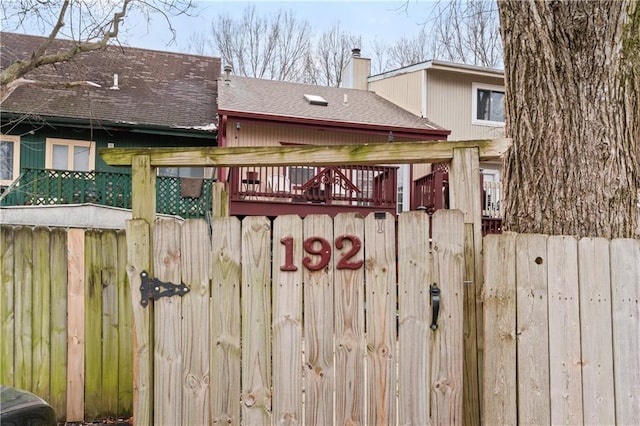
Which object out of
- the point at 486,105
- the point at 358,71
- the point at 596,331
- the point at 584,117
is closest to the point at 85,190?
the point at 358,71

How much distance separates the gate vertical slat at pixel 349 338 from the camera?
2.24 metres

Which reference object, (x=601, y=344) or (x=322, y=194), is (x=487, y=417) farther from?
(x=322, y=194)

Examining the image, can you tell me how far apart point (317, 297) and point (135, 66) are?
15916mm

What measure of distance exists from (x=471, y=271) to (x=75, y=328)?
9.56 feet

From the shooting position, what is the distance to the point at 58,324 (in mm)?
3592

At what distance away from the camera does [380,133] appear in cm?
1353

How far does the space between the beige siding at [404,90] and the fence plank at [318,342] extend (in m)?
13.9

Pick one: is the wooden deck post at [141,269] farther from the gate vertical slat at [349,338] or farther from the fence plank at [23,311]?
the fence plank at [23,311]

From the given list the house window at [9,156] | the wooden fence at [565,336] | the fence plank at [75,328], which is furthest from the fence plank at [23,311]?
the house window at [9,156]

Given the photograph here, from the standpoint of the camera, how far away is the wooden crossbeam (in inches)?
92.7

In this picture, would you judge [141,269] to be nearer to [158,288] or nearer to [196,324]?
[158,288]

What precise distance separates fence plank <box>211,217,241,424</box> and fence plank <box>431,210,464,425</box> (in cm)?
93

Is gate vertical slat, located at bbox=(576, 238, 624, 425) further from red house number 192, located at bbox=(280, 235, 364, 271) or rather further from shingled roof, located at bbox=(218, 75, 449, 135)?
shingled roof, located at bbox=(218, 75, 449, 135)

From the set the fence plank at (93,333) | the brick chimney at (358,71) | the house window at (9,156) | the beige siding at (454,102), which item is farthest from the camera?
the brick chimney at (358,71)
